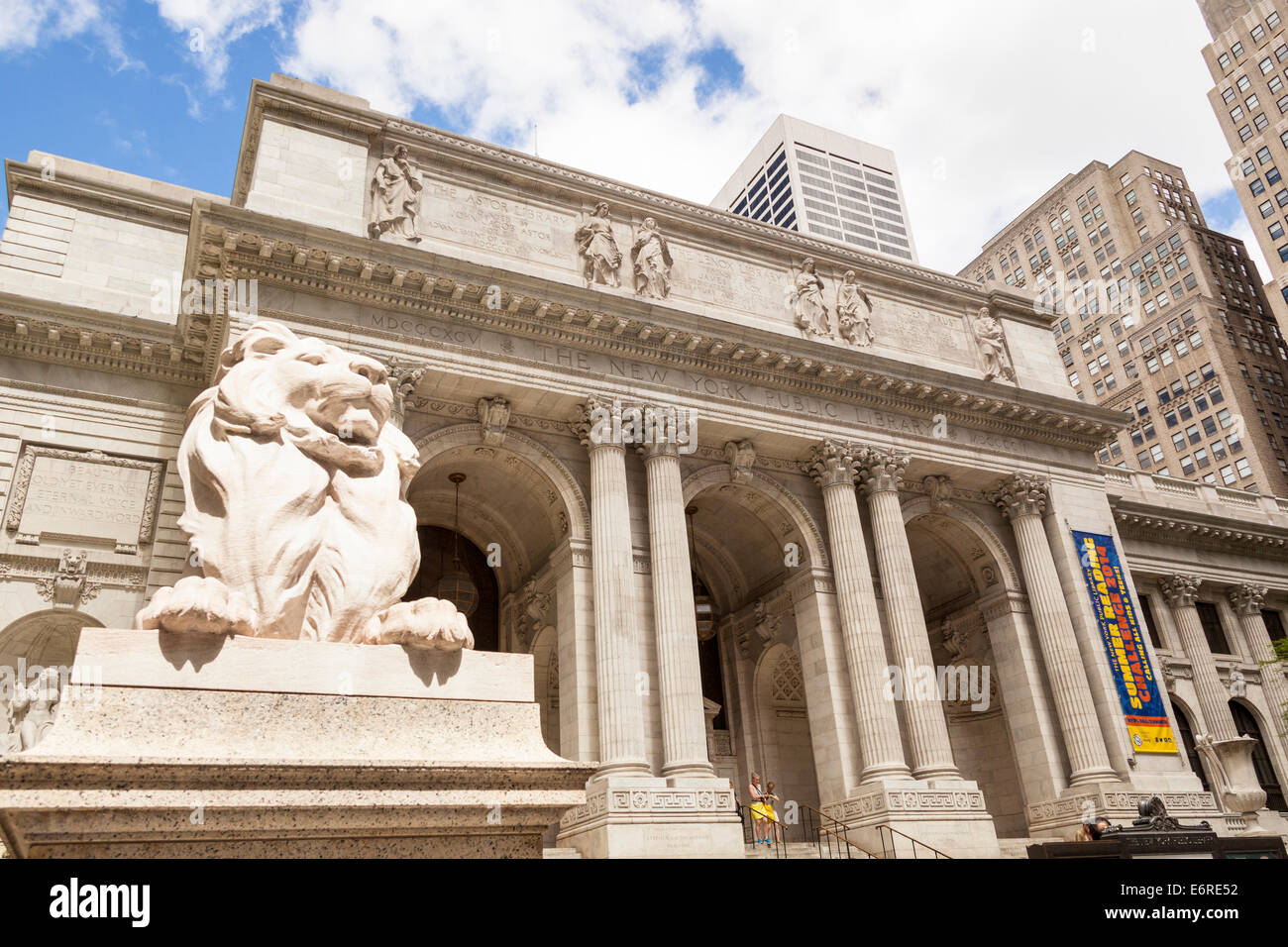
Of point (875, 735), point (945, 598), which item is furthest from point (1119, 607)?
point (875, 735)

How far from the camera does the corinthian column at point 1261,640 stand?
36312 millimetres

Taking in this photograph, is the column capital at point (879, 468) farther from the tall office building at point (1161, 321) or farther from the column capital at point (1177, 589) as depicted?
the tall office building at point (1161, 321)

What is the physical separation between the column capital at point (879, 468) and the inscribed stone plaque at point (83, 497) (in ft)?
56.3

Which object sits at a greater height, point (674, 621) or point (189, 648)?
point (674, 621)

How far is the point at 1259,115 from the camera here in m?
72.8

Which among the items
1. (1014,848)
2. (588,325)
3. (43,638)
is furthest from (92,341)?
(1014,848)

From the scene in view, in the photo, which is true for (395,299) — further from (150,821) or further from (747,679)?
(150,821)

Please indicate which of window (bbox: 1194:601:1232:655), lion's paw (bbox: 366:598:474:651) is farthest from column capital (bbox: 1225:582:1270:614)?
lion's paw (bbox: 366:598:474:651)

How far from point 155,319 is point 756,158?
138m

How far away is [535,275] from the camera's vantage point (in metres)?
22.3

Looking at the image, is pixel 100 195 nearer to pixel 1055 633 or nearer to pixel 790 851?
pixel 790 851

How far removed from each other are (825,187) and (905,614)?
4950 inches

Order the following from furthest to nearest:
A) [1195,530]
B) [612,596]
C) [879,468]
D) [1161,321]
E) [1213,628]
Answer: [1161,321]
[1213,628]
[1195,530]
[879,468]
[612,596]

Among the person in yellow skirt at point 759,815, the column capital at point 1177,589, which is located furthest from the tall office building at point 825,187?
the person in yellow skirt at point 759,815
